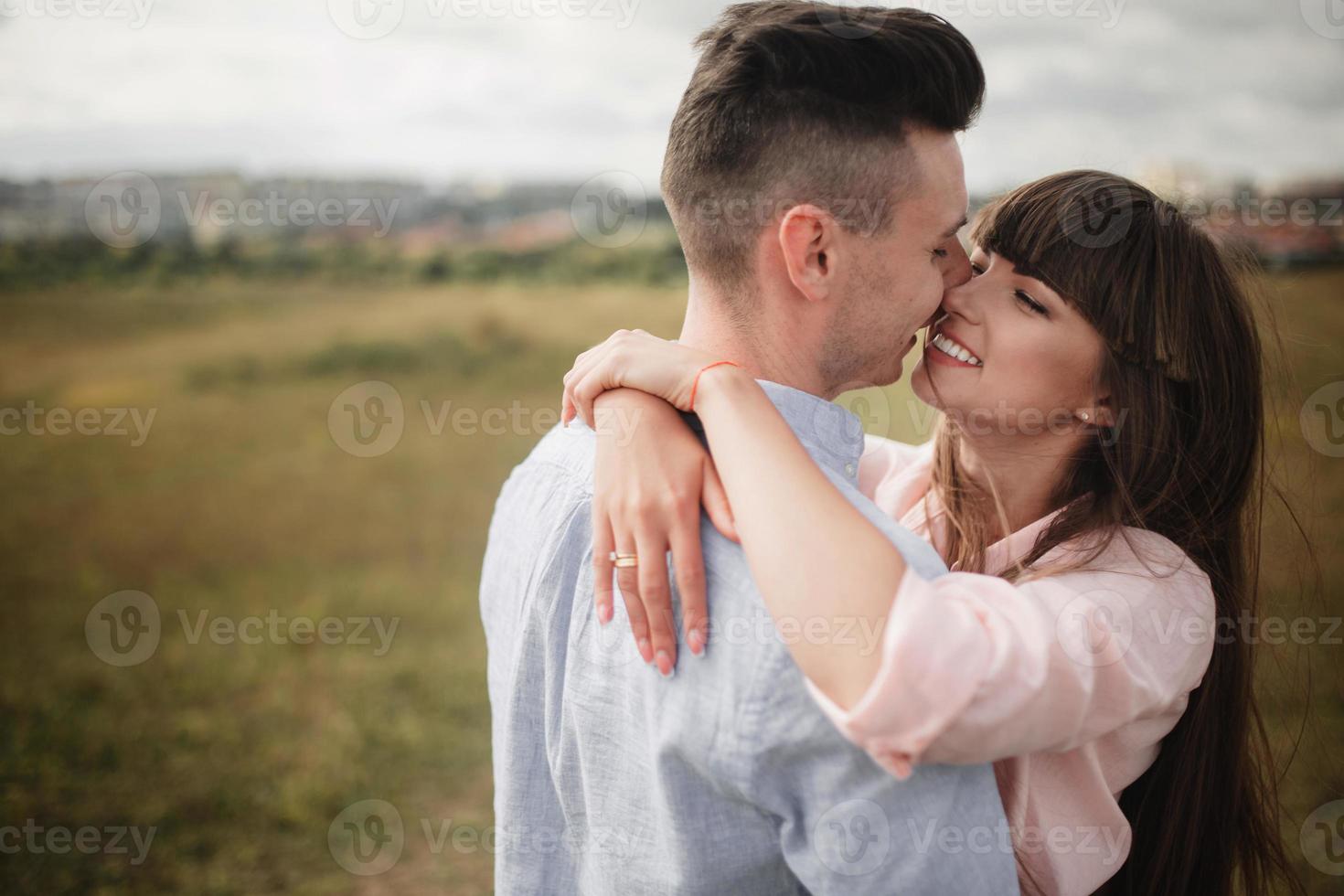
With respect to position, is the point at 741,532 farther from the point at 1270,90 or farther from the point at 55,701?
the point at 1270,90

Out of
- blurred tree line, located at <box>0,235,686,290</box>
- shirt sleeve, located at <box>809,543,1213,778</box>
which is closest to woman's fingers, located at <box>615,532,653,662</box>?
shirt sleeve, located at <box>809,543,1213,778</box>

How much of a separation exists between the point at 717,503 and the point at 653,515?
10 centimetres

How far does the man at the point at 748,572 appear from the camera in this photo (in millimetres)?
1098

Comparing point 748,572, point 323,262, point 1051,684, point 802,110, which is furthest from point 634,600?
point 323,262

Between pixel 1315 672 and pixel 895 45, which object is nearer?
pixel 895 45

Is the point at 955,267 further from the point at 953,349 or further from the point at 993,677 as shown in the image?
the point at 993,677

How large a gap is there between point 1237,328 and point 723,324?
114 centimetres

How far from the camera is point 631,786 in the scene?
1.28 meters

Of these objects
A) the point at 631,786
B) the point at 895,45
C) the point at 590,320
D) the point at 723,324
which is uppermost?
the point at 895,45

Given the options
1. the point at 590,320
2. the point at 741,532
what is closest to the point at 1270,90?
the point at 590,320

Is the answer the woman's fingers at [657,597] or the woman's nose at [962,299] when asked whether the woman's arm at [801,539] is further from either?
the woman's nose at [962,299]

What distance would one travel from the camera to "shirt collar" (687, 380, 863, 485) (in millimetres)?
1391

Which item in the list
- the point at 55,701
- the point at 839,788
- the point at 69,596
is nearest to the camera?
the point at 839,788

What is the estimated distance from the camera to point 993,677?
1.02 m
